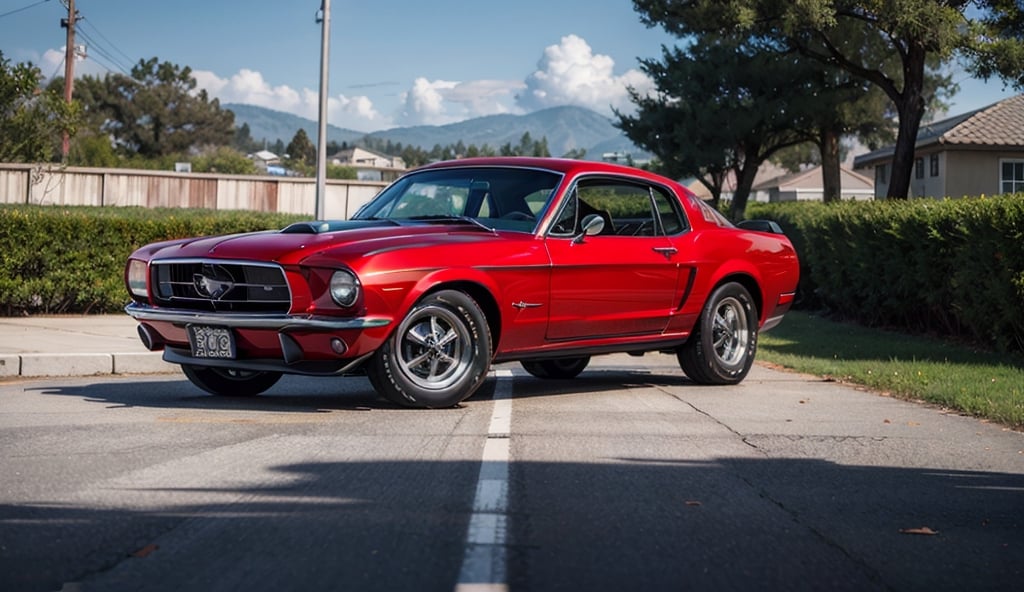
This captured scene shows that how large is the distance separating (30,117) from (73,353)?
2081 centimetres

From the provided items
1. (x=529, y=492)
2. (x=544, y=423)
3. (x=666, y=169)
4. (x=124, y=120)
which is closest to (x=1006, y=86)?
(x=666, y=169)

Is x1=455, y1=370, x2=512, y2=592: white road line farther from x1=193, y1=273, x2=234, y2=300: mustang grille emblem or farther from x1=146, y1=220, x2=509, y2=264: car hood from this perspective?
x1=193, y1=273, x2=234, y2=300: mustang grille emblem

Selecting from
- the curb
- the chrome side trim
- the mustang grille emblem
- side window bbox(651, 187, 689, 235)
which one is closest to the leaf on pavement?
the chrome side trim

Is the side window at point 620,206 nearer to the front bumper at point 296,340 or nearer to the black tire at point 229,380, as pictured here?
the front bumper at point 296,340

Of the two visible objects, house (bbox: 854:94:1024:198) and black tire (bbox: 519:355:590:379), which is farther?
house (bbox: 854:94:1024:198)

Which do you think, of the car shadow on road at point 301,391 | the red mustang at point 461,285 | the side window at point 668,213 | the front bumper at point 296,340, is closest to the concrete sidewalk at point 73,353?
the car shadow on road at point 301,391

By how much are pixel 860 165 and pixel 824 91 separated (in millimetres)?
12206

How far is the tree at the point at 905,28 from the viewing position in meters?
30.0

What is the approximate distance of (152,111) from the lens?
355 feet

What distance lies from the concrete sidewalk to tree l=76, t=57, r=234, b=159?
96.9m

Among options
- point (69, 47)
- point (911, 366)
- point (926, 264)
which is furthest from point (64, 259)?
point (69, 47)

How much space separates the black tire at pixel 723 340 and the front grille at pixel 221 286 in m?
3.77

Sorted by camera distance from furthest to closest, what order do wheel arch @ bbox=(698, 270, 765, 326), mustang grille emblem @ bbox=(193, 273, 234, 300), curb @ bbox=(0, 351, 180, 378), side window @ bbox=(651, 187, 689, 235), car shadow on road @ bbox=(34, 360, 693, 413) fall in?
curb @ bbox=(0, 351, 180, 378) < wheel arch @ bbox=(698, 270, 765, 326) < side window @ bbox=(651, 187, 689, 235) < car shadow on road @ bbox=(34, 360, 693, 413) < mustang grille emblem @ bbox=(193, 273, 234, 300)

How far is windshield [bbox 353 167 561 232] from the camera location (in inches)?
351
